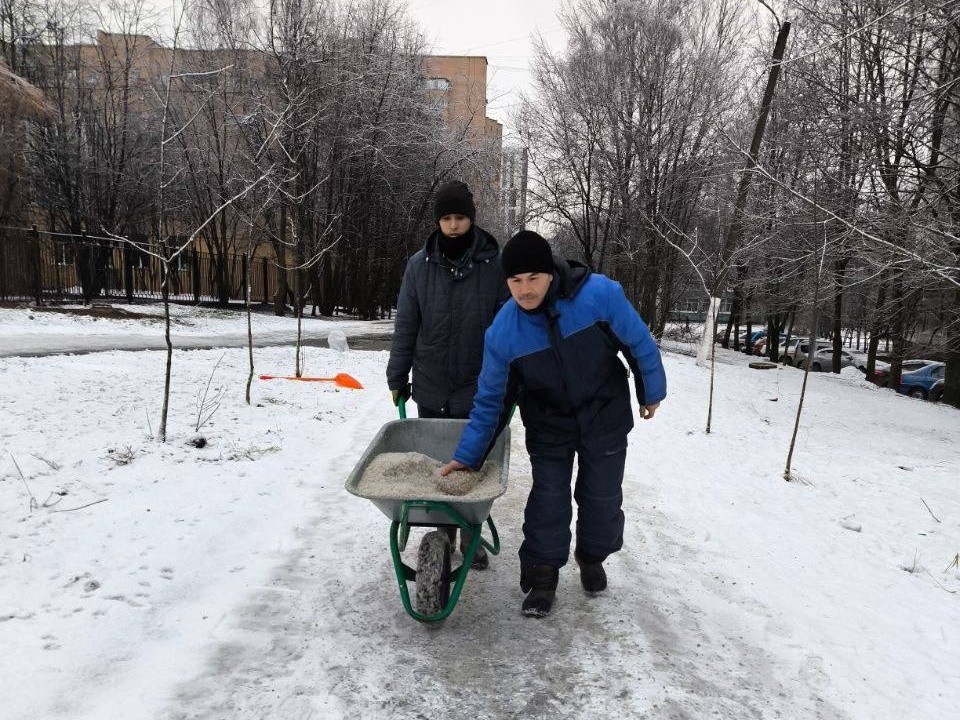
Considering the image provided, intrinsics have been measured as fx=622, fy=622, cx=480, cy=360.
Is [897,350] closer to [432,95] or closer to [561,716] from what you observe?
[561,716]

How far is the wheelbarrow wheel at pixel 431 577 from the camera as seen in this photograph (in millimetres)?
2541

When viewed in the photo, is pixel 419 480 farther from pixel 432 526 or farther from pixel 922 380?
pixel 922 380

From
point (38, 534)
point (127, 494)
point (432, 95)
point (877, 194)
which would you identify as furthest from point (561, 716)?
point (432, 95)

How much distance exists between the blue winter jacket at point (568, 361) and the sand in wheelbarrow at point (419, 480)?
0.31 feet

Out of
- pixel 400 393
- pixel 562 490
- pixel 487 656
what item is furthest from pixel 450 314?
pixel 487 656

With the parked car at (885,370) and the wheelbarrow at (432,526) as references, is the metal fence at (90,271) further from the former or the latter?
the parked car at (885,370)

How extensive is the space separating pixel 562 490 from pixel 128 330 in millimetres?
11465

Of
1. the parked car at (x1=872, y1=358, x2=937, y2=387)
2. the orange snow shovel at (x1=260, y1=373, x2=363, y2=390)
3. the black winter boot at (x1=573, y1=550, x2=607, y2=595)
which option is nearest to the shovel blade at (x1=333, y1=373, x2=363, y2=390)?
the orange snow shovel at (x1=260, y1=373, x2=363, y2=390)

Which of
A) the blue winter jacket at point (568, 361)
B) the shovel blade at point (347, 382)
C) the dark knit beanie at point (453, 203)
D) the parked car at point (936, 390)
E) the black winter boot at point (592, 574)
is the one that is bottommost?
the parked car at point (936, 390)

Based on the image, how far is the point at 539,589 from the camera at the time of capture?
2805 mm

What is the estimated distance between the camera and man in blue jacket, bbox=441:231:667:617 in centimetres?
259

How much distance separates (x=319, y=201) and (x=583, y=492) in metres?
17.2

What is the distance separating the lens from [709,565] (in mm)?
3486

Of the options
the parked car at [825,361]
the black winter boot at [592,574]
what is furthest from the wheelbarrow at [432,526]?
the parked car at [825,361]
